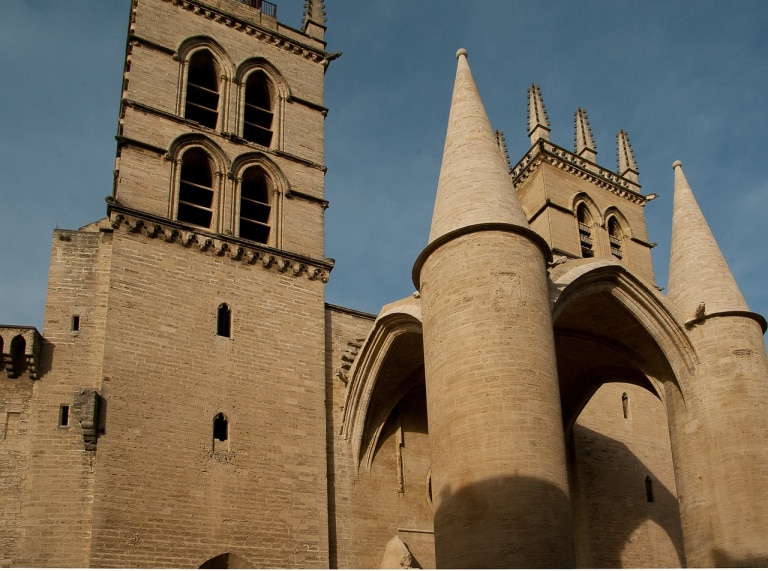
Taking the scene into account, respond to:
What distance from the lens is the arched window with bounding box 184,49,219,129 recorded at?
A: 16172mm

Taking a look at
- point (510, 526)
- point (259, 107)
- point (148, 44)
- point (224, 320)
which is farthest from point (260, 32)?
point (510, 526)

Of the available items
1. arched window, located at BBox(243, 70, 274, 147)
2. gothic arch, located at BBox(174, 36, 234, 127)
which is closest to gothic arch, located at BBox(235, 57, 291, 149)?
arched window, located at BBox(243, 70, 274, 147)

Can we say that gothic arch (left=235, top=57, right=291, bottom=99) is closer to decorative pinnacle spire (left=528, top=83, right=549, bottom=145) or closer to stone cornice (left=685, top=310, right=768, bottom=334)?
decorative pinnacle spire (left=528, top=83, right=549, bottom=145)

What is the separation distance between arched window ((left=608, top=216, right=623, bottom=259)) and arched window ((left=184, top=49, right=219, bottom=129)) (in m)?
9.08

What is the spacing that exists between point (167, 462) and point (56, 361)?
203cm

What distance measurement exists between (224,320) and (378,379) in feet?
8.31

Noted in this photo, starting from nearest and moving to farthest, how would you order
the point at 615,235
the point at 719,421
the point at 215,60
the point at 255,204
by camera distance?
the point at 719,421 → the point at 255,204 → the point at 215,60 → the point at 615,235

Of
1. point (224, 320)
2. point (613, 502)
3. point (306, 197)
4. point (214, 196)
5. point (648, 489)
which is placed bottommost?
point (613, 502)

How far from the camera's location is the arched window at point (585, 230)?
19359mm

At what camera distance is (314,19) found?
1847 cm

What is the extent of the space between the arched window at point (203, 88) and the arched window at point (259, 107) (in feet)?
2.00

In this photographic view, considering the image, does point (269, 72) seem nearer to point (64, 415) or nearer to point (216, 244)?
point (216, 244)

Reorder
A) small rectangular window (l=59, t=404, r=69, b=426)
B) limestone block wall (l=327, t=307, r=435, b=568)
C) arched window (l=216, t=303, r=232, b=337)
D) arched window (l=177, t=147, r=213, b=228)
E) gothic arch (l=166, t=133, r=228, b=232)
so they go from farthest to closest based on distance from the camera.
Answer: arched window (l=177, t=147, r=213, b=228)
gothic arch (l=166, t=133, r=228, b=232)
arched window (l=216, t=303, r=232, b=337)
limestone block wall (l=327, t=307, r=435, b=568)
small rectangular window (l=59, t=404, r=69, b=426)

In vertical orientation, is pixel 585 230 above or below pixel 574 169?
below
